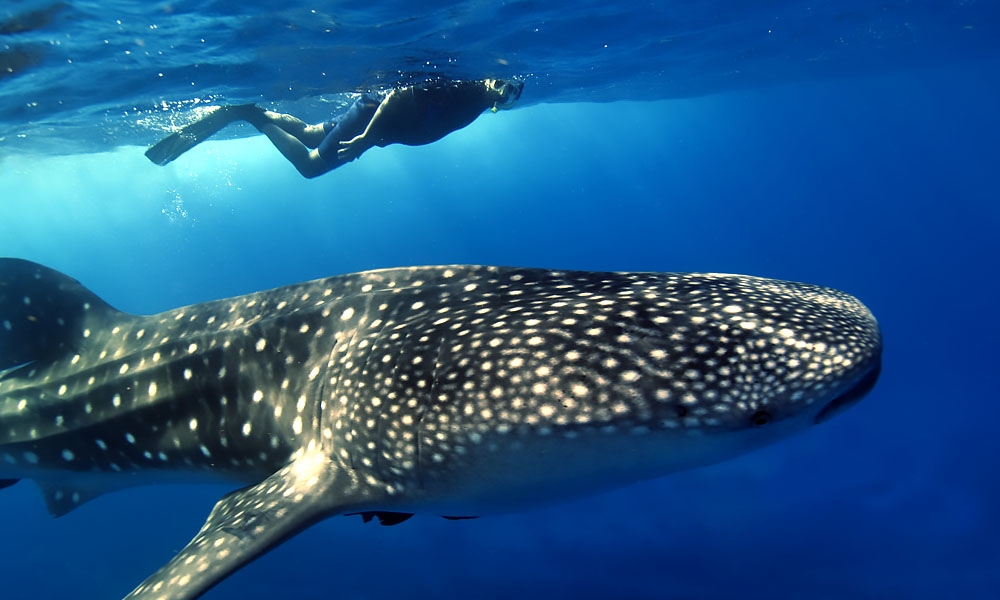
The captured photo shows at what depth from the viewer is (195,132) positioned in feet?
38.3

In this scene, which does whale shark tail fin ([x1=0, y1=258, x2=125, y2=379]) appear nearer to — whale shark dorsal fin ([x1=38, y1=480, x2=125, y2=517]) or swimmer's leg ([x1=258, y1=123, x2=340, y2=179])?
whale shark dorsal fin ([x1=38, y1=480, x2=125, y2=517])

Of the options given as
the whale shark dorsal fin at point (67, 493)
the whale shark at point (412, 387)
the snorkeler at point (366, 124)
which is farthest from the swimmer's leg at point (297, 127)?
the whale shark dorsal fin at point (67, 493)

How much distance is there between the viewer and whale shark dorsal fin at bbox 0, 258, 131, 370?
5102 millimetres

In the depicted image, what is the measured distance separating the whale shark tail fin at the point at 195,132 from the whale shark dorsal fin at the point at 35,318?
7.31 m

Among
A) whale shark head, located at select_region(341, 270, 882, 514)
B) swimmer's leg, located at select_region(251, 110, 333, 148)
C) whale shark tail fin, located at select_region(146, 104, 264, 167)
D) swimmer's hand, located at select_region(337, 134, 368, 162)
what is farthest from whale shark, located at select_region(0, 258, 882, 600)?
swimmer's hand, located at select_region(337, 134, 368, 162)

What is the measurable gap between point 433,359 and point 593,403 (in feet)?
3.26

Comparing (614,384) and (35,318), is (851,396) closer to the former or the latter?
(614,384)

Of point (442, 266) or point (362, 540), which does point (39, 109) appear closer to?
point (362, 540)

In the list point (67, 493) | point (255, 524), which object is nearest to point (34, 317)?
point (67, 493)

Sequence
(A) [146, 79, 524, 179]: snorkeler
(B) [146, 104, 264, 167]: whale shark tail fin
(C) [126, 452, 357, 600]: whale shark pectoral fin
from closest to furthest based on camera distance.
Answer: (C) [126, 452, 357, 600]: whale shark pectoral fin, (B) [146, 104, 264, 167]: whale shark tail fin, (A) [146, 79, 524, 179]: snorkeler

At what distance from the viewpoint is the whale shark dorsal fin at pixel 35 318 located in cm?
510

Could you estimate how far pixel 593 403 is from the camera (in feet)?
8.43

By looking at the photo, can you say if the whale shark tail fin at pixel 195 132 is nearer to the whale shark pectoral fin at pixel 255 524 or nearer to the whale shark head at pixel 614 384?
the whale shark pectoral fin at pixel 255 524

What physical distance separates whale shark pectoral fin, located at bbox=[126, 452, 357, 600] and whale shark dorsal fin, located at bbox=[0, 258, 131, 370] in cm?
270
